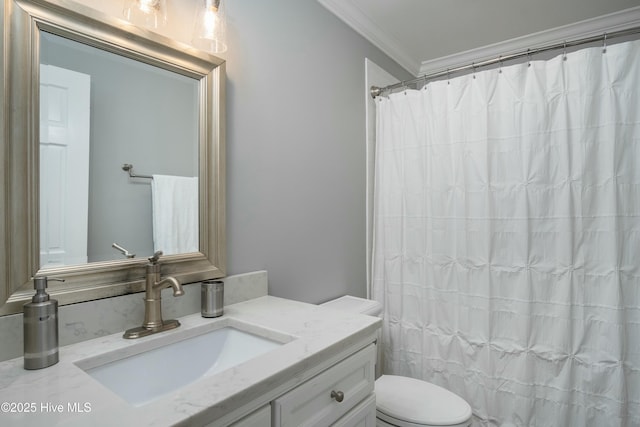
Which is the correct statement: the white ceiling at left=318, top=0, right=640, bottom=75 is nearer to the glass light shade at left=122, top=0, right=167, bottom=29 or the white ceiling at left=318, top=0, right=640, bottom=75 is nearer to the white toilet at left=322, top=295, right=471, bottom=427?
the glass light shade at left=122, top=0, right=167, bottom=29

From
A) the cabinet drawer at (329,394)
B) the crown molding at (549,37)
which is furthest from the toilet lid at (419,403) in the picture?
the crown molding at (549,37)

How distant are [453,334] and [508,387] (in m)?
0.32

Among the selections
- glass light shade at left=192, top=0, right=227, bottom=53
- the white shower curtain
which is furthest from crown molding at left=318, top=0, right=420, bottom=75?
glass light shade at left=192, top=0, right=227, bottom=53

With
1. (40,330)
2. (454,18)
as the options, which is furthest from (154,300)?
(454,18)

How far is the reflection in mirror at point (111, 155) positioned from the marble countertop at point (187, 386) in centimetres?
27

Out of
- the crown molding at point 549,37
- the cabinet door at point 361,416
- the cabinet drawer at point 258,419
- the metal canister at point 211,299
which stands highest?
the crown molding at point 549,37

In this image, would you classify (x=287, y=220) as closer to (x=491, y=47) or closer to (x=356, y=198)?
(x=356, y=198)

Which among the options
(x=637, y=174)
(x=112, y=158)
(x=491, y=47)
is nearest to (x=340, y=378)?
(x=112, y=158)

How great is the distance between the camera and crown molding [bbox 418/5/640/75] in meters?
2.07

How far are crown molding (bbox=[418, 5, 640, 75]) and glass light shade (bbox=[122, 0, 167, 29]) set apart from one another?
7.16 ft

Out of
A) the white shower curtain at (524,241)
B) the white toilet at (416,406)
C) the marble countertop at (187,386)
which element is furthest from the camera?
the white shower curtain at (524,241)

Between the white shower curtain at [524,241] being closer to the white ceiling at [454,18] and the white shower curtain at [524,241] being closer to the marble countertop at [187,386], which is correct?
the white ceiling at [454,18]

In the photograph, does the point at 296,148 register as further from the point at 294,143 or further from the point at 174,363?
the point at 174,363

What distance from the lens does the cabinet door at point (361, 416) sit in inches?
36.9
